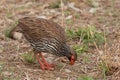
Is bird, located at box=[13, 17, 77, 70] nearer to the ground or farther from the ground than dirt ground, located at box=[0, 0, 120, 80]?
farther from the ground

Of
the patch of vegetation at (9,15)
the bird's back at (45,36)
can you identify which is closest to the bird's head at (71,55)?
the bird's back at (45,36)

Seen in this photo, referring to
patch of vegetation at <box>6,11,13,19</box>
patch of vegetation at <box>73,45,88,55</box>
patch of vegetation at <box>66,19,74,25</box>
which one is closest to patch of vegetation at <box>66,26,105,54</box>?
patch of vegetation at <box>73,45,88,55</box>

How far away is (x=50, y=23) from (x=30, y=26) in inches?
12.0

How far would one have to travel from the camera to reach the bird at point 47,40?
7793 mm

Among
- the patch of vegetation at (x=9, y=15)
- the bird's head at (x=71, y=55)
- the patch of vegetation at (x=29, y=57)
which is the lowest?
the patch of vegetation at (x=9, y=15)

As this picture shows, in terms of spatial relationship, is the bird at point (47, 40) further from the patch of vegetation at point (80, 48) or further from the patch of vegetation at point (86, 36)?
the patch of vegetation at point (86, 36)

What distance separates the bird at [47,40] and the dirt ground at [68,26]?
254mm

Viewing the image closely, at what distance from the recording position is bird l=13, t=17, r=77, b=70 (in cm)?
779

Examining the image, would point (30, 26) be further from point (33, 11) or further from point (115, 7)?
point (115, 7)

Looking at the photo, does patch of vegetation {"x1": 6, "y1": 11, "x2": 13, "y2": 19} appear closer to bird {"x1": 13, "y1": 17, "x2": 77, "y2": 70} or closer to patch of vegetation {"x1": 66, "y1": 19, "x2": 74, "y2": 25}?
patch of vegetation {"x1": 66, "y1": 19, "x2": 74, "y2": 25}

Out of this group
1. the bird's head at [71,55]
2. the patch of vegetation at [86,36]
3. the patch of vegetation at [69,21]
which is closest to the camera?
the bird's head at [71,55]

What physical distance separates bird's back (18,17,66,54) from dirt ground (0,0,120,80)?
35 centimetres

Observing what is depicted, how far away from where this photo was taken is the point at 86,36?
356 inches

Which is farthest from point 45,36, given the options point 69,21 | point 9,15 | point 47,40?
point 9,15
